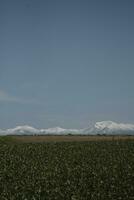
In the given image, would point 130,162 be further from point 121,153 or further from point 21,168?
point 21,168

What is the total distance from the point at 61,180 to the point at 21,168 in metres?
9.44

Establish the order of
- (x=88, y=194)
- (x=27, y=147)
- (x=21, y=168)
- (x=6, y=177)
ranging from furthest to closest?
1. (x=27, y=147)
2. (x=21, y=168)
3. (x=6, y=177)
4. (x=88, y=194)

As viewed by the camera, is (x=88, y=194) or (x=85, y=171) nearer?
Result: (x=88, y=194)

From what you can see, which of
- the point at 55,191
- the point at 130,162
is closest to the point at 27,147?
the point at 130,162

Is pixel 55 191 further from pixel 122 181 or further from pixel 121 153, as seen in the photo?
pixel 121 153

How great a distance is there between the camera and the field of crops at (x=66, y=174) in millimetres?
38344

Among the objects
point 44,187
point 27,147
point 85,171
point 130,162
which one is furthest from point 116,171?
point 27,147

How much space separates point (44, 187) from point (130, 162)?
56.0 ft

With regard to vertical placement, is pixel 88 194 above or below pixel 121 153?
below

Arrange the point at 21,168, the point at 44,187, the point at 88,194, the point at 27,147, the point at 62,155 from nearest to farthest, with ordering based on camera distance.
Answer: the point at 88,194 < the point at 44,187 < the point at 21,168 < the point at 62,155 < the point at 27,147

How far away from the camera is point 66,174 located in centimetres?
4719

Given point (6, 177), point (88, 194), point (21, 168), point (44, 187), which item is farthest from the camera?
point (21, 168)

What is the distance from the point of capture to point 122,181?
42938 millimetres

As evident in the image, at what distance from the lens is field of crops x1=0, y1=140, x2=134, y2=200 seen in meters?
38.3
